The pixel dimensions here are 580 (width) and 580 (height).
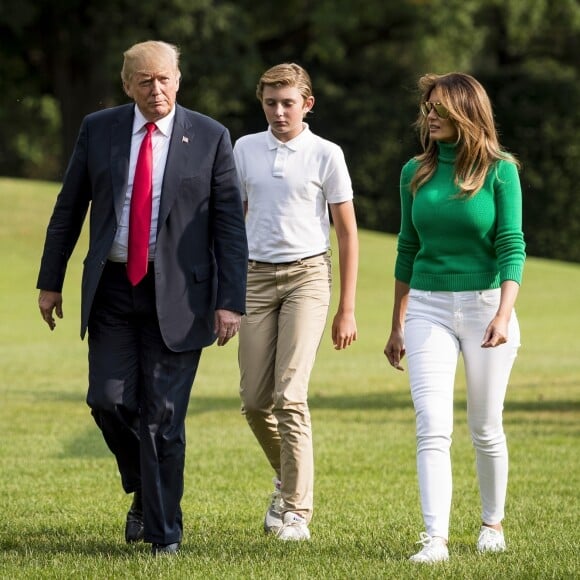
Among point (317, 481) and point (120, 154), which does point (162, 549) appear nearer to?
point (120, 154)

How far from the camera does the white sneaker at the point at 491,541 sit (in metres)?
5.83

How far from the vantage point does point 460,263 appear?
5633 mm

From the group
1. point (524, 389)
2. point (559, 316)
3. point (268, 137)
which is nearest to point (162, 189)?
point (268, 137)

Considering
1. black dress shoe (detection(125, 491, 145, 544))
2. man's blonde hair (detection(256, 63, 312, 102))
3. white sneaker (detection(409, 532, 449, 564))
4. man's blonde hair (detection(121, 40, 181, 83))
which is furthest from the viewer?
man's blonde hair (detection(256, 63, 312, 102))

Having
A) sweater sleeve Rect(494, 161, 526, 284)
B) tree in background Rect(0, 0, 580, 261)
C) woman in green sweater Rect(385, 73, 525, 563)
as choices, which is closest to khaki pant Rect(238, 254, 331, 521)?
woman in green sweater Rect(385, 73, 525, 563)

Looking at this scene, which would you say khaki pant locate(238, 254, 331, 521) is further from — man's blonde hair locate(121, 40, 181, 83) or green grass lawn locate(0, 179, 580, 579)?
man's blonde hair locate(121, 40, 181, 83)

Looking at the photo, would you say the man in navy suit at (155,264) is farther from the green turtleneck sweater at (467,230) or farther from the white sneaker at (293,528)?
the green turtleneck sweater at (467,230)

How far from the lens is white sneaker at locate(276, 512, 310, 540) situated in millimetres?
6270

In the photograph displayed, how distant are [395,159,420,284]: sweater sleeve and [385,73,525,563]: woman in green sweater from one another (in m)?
0.06

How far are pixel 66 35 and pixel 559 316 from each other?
650 inches

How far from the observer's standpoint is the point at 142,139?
5797 millimetres

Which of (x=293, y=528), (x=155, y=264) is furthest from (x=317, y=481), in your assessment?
(x=155, y=264)

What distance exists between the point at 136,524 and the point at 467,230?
6.42 ft

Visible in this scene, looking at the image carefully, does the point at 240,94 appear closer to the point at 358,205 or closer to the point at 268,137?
the point at 358,205
